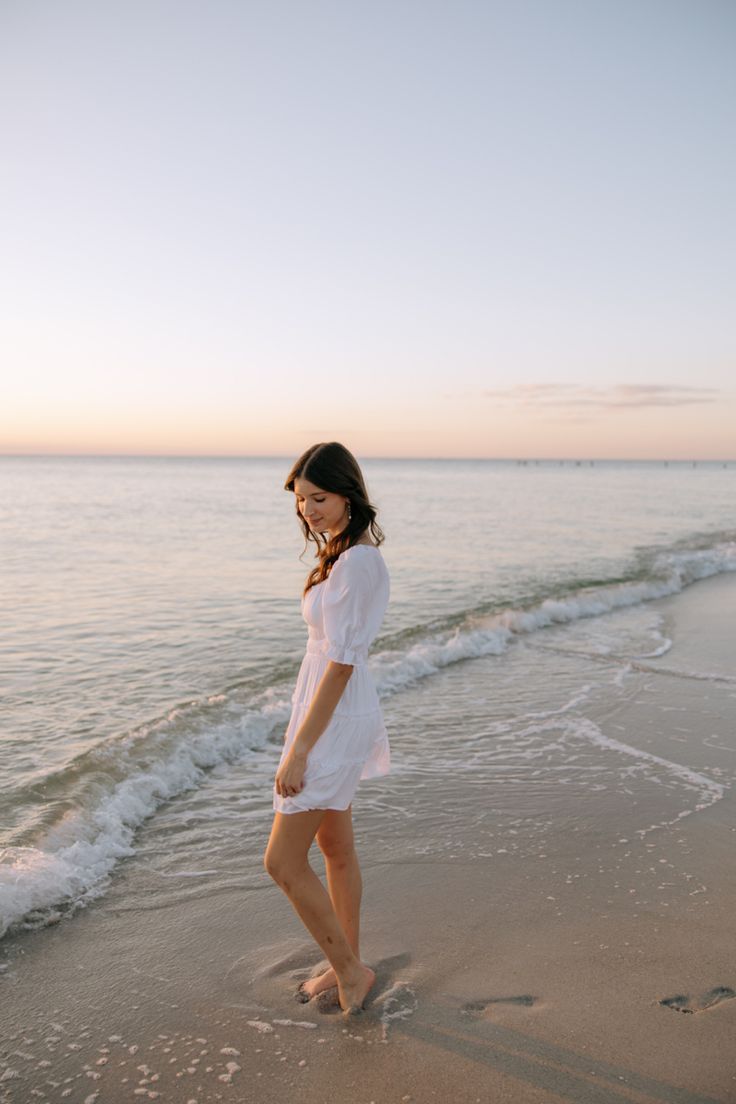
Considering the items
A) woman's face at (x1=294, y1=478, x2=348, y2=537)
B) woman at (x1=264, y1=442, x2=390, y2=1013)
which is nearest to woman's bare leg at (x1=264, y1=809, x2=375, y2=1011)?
woman at (x1=264, y1=442, x2=390, y2=1013)

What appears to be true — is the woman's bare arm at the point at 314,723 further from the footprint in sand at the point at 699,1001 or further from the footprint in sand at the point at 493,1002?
the footprint in sand at the point at 699,1001

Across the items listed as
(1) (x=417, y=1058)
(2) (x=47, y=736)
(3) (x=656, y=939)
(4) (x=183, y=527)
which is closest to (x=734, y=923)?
(3) (x=656, y=939)

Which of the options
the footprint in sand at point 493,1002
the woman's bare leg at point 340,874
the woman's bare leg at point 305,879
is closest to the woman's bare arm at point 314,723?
the woman's bare leg at point 305,879

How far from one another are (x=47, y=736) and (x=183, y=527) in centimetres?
2160

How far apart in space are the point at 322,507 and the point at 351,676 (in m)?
0.64

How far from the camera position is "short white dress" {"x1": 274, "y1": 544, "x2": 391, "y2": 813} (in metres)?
2.80

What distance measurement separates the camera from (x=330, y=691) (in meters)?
2.83

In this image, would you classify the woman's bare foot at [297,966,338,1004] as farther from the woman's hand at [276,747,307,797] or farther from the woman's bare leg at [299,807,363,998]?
the woman's hand at [276,747,307,797]

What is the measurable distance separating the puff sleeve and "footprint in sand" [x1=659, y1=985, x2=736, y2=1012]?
1.98 m

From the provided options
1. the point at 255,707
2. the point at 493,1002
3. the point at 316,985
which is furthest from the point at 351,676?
the point at 255,707

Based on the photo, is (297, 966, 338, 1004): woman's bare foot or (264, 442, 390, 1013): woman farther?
(297, 966, 338, 1004): woman's bare foot

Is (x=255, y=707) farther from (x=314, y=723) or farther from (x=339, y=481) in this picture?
(x=339, y=481)

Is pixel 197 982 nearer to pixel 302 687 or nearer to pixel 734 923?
pixel 302 687

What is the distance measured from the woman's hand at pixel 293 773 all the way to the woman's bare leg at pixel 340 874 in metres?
0.25
